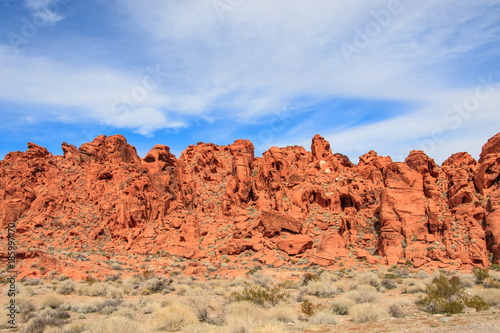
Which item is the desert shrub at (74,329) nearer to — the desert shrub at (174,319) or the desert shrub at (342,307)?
the desert shrub at (174,319)

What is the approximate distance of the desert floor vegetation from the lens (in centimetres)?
1155

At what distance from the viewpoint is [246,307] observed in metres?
13.4

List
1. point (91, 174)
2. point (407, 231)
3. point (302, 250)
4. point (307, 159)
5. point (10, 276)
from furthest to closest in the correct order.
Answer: point (307, 159) < point (91, 174) < point (302, 250) < point (407, 231) < point (10, 276)

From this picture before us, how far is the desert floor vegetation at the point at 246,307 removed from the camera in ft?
37.9

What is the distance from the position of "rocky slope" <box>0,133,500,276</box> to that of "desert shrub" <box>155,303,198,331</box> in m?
18.4

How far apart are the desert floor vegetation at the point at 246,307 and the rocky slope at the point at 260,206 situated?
28.8 feet

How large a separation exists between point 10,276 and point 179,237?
1805 cm

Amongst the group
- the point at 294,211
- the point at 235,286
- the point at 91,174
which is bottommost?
the point at 235,286

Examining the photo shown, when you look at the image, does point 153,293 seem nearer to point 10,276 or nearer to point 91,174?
point 10,276

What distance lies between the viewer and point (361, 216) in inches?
1614

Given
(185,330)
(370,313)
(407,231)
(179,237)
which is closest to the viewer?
(185,330)

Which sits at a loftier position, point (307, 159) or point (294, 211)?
point (307, 159)

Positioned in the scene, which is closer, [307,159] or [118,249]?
[118,249]

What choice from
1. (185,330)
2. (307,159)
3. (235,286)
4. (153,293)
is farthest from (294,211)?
(185,330)
